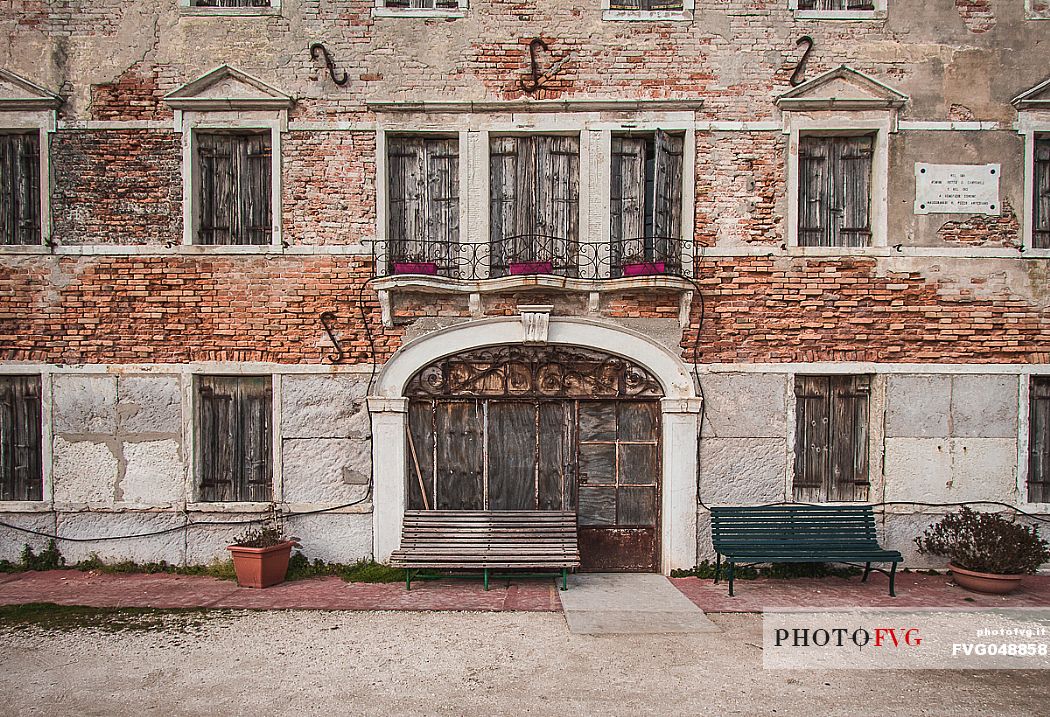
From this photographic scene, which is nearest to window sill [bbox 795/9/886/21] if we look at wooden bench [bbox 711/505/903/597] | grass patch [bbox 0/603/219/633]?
wooden bench [bbox 711/505/903/597]

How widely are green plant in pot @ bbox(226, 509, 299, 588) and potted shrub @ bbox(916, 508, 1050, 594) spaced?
7.52m

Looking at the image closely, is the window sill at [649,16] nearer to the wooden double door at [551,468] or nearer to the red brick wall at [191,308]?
the red brick wall at [191,308]

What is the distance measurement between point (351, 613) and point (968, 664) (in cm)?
553

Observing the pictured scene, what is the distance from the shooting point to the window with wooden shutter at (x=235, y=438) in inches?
301

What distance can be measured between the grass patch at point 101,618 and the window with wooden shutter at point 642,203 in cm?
584

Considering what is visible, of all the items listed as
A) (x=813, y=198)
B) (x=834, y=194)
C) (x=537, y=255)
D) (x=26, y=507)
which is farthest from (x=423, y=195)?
(x=26, y=507)

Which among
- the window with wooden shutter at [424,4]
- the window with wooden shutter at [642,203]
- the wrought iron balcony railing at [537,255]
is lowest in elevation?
the wrought iron balcony railing at [537,255]

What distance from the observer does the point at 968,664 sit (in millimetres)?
5277

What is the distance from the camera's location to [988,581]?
22.4 ft

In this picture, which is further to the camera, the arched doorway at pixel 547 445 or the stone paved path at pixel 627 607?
the arched doorway at pixel 547 445

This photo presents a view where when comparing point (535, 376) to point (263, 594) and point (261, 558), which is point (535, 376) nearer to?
point (261, 558)

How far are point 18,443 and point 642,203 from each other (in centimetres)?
812

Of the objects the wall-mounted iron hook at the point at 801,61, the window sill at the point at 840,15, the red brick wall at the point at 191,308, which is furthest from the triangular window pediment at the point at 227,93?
the window sill at the point at 840,15

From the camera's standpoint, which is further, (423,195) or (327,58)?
Result: (423,195)
